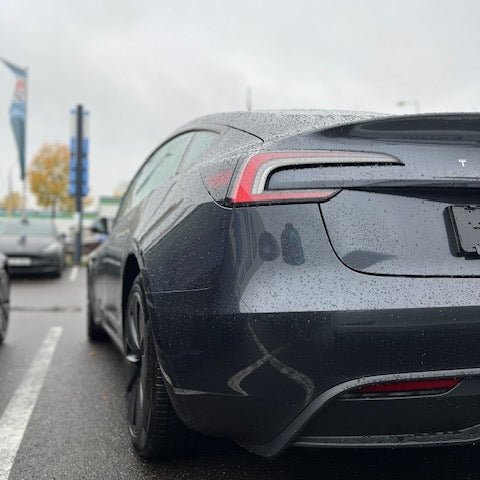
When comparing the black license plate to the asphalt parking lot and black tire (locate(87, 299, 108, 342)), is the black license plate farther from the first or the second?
black tire (locate(87, 299, 108, 342))

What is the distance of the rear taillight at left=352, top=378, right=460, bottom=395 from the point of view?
1922mm

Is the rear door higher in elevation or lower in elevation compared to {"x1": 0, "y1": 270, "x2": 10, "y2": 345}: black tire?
higher

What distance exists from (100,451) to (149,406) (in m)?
0.50

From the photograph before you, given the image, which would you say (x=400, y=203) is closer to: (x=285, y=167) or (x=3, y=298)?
(x=285, y=167)

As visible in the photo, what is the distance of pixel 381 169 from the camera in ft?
6.71

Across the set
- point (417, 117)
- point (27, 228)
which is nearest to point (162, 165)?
point (417, 117)

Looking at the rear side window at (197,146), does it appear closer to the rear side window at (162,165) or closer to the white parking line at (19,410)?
the rear side window at (162,165)

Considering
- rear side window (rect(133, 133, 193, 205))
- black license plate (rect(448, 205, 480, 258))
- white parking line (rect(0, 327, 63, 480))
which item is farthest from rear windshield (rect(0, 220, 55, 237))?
black license plate (rect(448, 205, 480, 258))

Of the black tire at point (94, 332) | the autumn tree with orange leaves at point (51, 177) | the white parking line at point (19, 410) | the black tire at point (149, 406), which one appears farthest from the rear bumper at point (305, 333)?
the autumn tree with orange leaves at point (51, 177)

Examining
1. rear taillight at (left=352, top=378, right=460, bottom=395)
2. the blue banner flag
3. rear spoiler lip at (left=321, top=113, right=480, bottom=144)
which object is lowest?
rear taillight at (left=352, top=378, right=460, bottom=395)

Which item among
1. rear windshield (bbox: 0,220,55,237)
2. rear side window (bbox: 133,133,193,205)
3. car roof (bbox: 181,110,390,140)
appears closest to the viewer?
car roof (bbox: 181,110,390,140)

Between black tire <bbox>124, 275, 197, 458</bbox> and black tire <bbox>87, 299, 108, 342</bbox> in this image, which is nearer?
black tire <bbox>124, 275, 197, 458</bbox>

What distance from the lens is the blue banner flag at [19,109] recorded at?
74.8 feet

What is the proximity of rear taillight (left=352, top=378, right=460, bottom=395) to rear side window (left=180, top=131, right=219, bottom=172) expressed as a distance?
4.15ft
